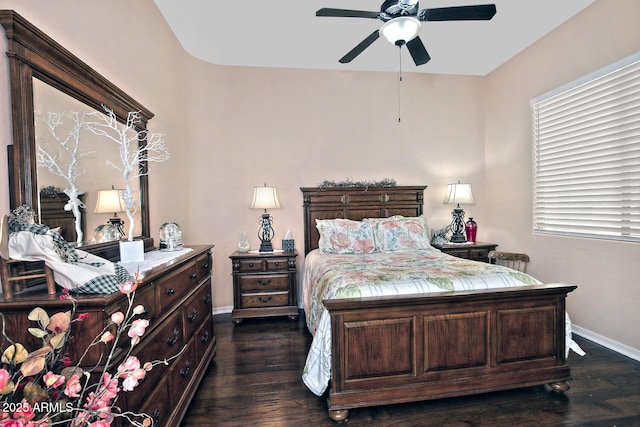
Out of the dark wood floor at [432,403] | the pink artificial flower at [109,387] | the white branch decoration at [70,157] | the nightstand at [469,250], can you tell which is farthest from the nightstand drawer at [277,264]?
the pink artificial flower at [109,387]

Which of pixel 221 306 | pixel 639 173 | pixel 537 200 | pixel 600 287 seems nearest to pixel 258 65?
pixel 221 306

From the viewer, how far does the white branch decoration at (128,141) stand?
186 centimetres

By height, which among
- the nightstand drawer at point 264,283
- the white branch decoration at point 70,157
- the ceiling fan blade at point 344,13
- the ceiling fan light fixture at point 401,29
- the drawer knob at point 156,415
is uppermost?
the ceiling fan blade at point 344,13

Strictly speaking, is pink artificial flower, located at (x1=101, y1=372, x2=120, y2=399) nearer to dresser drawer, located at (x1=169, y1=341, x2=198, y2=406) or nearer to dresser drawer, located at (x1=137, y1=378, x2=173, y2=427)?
dresser drawer, located at (x1=137, y1=378, x2=173, y2=427)

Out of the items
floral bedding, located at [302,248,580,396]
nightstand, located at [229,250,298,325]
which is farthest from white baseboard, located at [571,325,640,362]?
nightstand, located at [229,250,298,325]

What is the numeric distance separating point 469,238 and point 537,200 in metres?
0.94

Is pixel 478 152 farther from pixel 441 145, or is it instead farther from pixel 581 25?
pixel 581 25

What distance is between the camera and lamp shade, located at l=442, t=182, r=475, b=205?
4031 mm

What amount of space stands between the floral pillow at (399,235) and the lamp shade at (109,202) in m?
2.55

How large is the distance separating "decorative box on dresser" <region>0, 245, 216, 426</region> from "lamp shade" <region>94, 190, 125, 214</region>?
0.54 m

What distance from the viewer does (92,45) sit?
1949mm

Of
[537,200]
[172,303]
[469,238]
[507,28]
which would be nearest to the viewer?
[172,303]

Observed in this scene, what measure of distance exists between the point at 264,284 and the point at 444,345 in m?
2.16

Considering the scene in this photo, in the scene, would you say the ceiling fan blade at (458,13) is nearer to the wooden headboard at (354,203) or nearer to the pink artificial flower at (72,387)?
the wooden headboard at (354,203)
